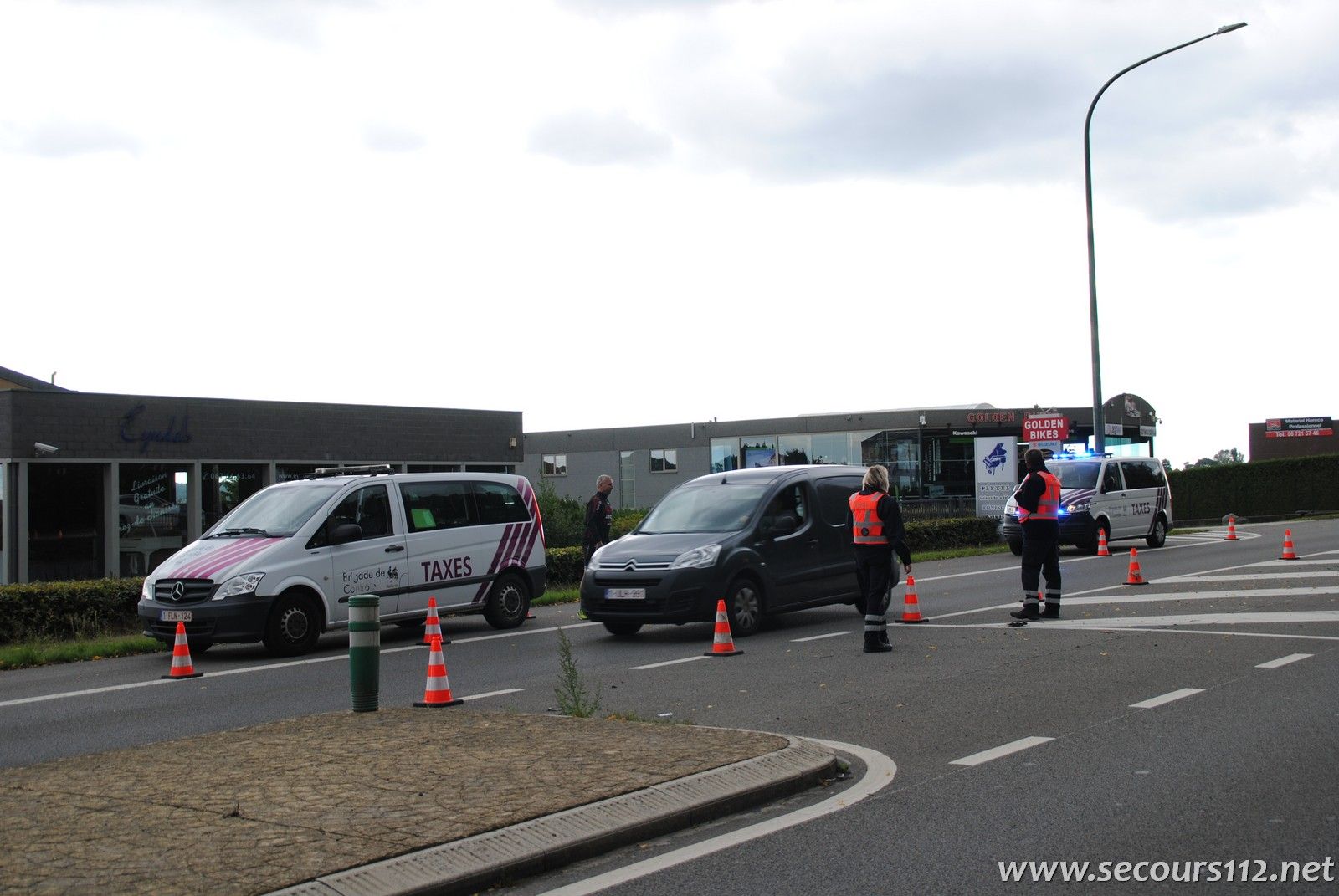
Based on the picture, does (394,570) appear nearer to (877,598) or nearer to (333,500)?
(333,500)

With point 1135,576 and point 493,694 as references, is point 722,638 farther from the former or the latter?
point 1135,576

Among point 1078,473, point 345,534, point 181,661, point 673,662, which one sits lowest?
point 673,662

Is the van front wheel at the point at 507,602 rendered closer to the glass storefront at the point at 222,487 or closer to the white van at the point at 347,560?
the white van at the point at 347,560

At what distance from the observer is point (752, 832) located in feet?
18.5

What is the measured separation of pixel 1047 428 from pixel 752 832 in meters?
26.9

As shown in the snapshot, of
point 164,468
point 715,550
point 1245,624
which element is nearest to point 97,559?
point 164,468

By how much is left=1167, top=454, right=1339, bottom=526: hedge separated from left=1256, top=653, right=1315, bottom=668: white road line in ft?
130

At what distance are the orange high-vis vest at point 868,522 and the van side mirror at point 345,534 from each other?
17.7 ft

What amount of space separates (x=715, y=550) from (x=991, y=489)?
20.2 meters

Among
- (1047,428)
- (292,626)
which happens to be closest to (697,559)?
(292,626)

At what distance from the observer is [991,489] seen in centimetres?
3225

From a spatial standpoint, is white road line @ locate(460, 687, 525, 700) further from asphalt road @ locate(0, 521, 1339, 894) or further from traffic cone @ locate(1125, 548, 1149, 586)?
traffic cone @ locate(1125, 548, 1149, 586)

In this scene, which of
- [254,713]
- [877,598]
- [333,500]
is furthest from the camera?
[333,500]

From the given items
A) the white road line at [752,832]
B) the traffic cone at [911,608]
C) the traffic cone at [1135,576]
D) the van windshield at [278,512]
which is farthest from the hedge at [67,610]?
the traffic cone at [1135,576]
